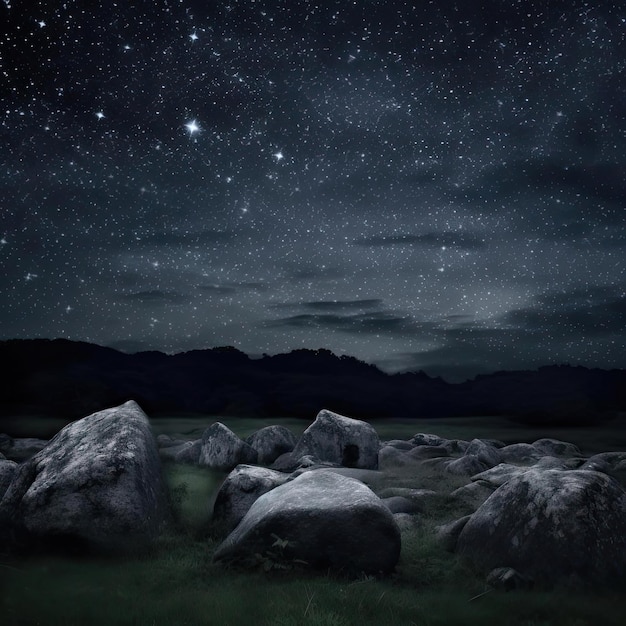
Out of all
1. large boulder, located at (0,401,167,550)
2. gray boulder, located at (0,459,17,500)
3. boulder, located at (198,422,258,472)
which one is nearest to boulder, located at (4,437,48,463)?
boulder, located at (198,422,258,472)

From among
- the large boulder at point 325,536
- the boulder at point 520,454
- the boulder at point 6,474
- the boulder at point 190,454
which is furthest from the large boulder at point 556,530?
the boulder at point 520,454

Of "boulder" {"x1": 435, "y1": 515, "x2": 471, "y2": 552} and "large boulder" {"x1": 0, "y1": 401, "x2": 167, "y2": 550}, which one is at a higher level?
"large boulder" {"x1": 0, "y1": 401, "x2": 167, "y2": 550}

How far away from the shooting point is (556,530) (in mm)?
9008

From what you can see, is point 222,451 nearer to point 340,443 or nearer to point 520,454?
point 340,443

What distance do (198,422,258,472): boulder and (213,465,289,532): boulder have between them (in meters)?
11.9

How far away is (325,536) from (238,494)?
4318 mm

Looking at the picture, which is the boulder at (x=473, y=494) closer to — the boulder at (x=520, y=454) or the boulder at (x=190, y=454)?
the boulder at (x=190, y=454)

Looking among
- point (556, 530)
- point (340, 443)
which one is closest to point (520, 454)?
point (340, 443)

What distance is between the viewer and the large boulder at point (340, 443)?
25391 millimetres

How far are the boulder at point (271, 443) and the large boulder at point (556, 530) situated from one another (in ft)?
64.4

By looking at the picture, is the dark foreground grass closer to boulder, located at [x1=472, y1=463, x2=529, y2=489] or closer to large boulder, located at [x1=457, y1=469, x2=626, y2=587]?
large boulder, located at [x1=457, y1=469, x2=626, y2=587]

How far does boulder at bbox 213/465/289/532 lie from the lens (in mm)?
12555

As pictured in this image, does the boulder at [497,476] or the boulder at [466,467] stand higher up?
the boulder at [497,476]

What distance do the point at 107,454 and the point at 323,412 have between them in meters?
16.4
